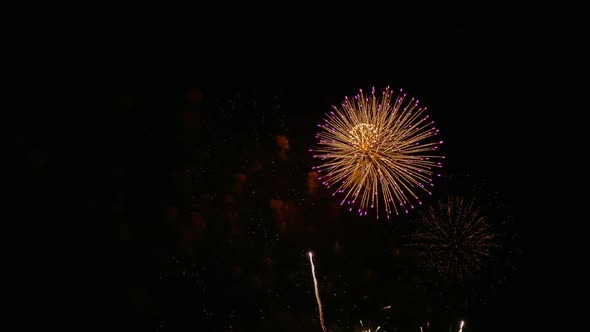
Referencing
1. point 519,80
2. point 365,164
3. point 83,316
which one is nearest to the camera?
point 365,164

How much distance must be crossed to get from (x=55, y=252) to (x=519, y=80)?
5529 millimetres

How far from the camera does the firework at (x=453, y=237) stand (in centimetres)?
497

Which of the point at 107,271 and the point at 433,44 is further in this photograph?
the point at 433,44

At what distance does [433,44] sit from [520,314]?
3.37 m

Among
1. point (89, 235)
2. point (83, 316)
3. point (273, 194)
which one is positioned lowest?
point (83, 316)

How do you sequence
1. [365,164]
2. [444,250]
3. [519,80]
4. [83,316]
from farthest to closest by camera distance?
[519,80] < [444,250] < [83,316] < [365,164]

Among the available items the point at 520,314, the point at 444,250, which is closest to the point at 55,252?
the point at 444,250

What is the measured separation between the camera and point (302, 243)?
16.9ft

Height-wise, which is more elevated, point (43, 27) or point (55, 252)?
point (43, 27)

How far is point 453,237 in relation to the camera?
4.92 meters

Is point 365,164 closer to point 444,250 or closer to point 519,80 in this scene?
point 444,250

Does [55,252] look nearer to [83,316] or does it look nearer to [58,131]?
[83,316]

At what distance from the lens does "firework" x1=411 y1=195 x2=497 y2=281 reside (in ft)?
16.3

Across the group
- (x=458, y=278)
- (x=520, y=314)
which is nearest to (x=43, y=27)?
(x=458, y=278)
